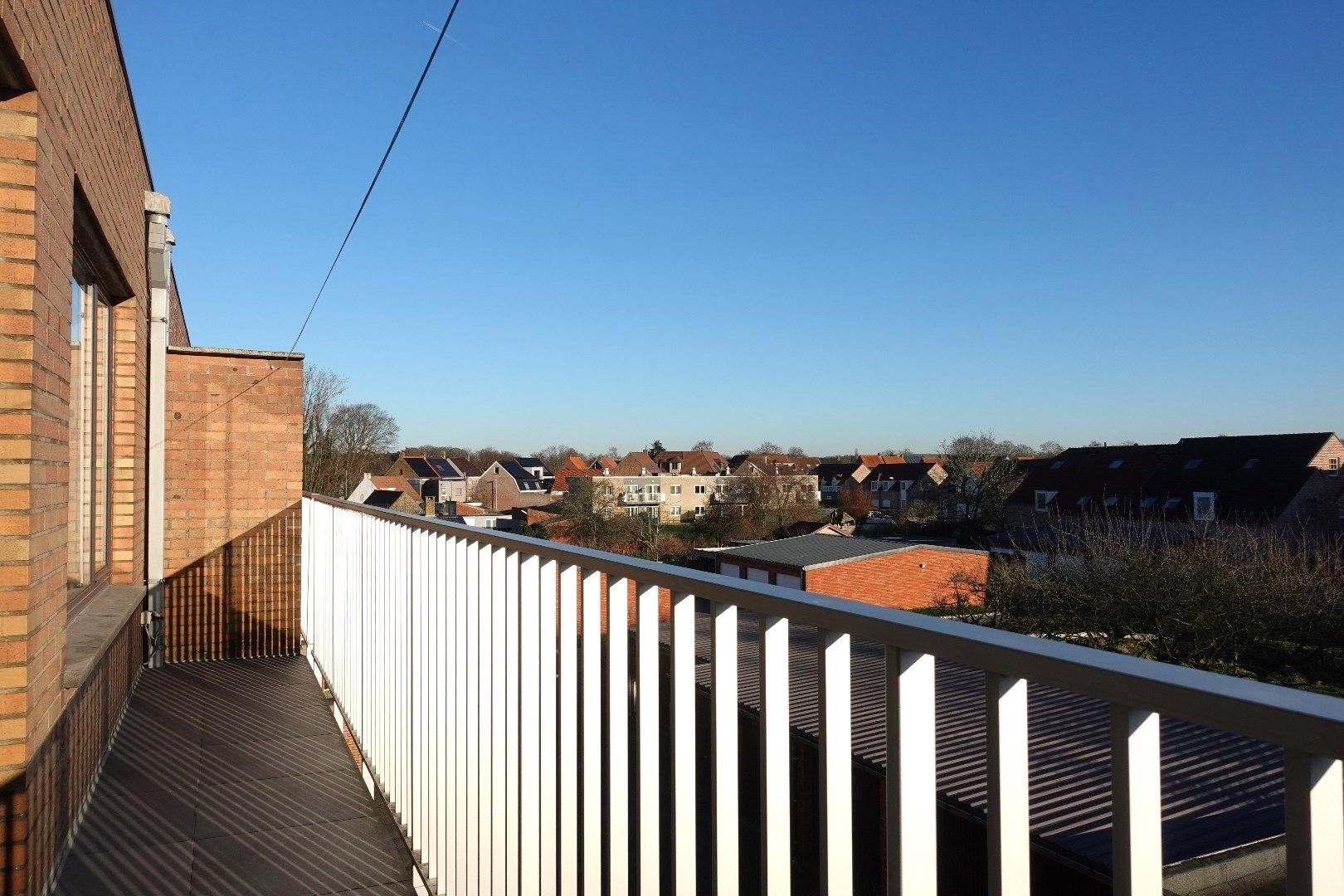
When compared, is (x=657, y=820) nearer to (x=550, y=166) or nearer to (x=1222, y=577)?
(x=550, y=166)

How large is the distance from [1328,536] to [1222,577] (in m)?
11.6

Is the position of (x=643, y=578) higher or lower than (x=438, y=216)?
lower

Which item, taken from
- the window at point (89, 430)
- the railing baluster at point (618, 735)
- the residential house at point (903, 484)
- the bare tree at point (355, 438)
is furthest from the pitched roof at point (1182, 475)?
the railing baluster at point (618, 735)

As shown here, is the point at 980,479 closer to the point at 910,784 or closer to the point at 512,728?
the point at 512,728

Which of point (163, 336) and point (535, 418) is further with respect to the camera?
point (535, 418)

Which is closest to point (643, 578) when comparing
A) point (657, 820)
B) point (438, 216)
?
point (657, 820)

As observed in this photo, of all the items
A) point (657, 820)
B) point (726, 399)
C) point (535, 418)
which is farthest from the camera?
point (726, 399)

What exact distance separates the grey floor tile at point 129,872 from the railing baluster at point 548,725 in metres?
1.78

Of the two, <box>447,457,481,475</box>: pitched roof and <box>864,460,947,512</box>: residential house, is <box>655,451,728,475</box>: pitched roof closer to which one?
<box>864,460,947,512</box>: residential house

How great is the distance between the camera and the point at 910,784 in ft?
2.45

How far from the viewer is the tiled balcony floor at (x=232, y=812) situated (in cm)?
278

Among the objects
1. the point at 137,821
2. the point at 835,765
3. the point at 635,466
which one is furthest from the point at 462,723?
the point at 635,466

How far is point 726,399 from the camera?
44469 millimetres

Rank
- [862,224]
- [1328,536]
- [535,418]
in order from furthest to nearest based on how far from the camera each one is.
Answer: [535,418]
[862,224]
[1328,536]
